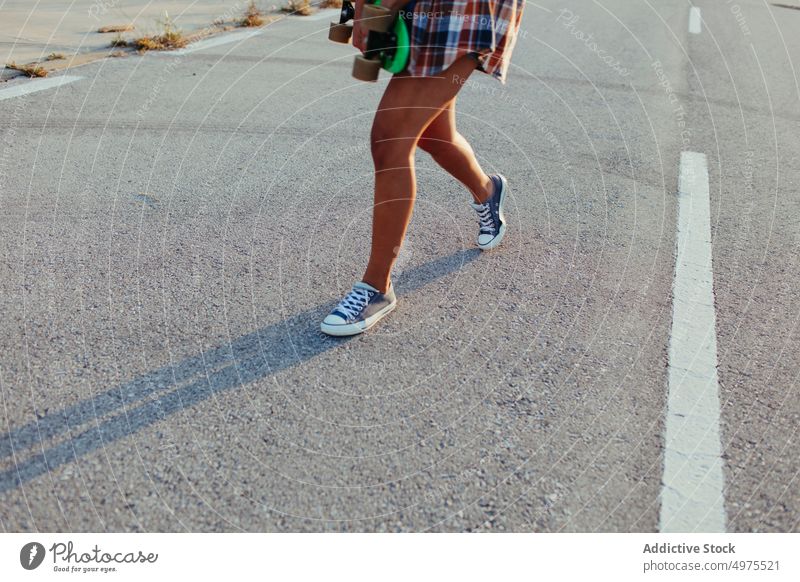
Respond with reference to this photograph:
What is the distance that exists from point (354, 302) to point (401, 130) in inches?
27.4

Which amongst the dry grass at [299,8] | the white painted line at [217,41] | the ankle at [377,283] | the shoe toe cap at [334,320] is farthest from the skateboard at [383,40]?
the dry grass at [299,8]

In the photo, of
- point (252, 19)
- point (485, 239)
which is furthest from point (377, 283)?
point (252, 19)

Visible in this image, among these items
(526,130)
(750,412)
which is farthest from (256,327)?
(526,130)

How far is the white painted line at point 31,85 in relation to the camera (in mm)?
5714

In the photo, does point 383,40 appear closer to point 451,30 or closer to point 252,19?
point 451,30

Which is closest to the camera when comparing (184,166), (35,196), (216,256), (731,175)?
(216,256)

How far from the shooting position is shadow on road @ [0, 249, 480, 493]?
7.67 feet

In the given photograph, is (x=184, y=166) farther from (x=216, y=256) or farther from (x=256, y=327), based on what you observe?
(x=256, y=327)

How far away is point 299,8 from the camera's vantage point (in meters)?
9.20

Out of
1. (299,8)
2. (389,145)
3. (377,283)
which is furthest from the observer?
(299,8)

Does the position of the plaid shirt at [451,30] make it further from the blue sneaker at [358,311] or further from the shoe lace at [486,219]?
the shoe lace at [486,219]

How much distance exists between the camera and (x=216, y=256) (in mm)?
3641

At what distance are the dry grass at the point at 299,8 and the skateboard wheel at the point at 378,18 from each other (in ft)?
22.8

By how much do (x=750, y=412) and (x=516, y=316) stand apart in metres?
0.96
